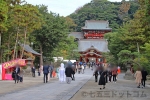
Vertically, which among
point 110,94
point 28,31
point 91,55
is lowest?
point 110,94

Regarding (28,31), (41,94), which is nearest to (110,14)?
(28,31)

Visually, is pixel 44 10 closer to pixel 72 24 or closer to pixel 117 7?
pixel 72 24

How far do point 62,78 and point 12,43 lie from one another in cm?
1746

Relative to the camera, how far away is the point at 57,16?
5784 centimetres

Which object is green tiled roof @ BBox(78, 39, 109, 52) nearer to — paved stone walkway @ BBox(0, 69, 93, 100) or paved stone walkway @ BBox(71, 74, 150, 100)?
paved stone walkway @ BBox(71, 74, 150, 100)

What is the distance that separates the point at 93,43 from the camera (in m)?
91.8

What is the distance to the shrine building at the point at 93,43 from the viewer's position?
86.1 metres

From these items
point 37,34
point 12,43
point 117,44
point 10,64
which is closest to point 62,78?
point 10,64

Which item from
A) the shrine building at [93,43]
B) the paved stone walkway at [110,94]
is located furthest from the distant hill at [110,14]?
the paved stone walkway at [110,94]

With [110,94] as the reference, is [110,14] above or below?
above

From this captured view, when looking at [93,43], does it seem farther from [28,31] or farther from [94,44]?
[28,31]

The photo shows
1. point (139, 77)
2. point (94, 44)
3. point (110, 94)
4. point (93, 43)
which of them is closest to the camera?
point (110, 94)

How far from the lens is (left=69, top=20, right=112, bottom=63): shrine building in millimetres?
86062

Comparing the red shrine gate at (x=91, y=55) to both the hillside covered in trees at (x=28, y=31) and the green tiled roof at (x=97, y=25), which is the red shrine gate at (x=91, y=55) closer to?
the hillside covered in trees at (x=28, y=31)
